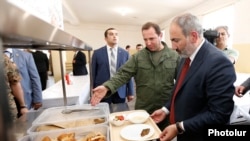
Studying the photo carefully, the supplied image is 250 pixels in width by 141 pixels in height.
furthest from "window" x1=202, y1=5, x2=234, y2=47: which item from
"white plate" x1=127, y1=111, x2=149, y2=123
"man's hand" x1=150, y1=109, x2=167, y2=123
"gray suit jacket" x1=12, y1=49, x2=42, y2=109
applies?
"gray suit jacket" x1=12, y1=49, x2=42, y2=109

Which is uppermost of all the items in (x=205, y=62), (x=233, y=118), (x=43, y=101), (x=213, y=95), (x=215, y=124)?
(x=205, y=62)

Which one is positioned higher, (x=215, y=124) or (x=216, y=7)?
(x=216, y=7)

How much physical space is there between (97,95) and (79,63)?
2688 mm

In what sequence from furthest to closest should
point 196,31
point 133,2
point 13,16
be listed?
1. point 133,2
2. point 196,31
3. point 13,16

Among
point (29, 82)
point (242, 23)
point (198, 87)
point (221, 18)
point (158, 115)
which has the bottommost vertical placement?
point (158, 115)

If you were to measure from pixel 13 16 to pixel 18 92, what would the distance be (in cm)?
172

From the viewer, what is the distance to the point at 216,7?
17.1 feet

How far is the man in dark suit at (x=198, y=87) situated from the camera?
3.30 feet

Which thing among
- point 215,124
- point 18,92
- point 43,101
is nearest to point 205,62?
point 215,124

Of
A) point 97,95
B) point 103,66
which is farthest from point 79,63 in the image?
point 97,95

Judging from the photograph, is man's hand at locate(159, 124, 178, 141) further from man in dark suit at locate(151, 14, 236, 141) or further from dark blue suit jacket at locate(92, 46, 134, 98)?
dark blue suit jacket at locate(92, 46, 134, 98)

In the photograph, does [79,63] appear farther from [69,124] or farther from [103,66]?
[69,124]

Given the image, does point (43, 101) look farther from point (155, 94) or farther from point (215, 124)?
point (215, 124)

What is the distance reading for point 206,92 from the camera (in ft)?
3.46
